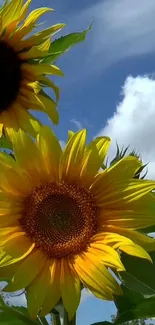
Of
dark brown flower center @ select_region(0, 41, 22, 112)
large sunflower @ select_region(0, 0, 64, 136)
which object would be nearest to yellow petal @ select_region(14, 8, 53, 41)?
large sunflower @ select_region(0, 0, 64, 136)

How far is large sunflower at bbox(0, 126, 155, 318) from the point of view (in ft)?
3.19

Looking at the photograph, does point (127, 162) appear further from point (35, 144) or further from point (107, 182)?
point (35, 144)

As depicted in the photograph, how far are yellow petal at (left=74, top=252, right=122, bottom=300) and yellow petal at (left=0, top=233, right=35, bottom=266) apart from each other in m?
0.08

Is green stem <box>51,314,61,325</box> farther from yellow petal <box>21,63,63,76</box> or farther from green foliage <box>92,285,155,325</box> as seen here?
yellow petal <box>21,63,63,76</box>

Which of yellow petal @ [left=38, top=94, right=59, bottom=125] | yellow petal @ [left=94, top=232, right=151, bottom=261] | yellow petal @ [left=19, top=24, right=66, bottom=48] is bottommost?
yellow petal @ [left=94, top=232, right=151, bottom=261]

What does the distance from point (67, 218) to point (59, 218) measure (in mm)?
21

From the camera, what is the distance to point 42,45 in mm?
1610

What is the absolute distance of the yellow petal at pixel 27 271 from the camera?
967 mm

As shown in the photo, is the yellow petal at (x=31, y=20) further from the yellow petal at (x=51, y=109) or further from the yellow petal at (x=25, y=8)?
the yellow petal at (x=51, y=109)

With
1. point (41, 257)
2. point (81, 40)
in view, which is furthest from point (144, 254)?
point (81, 40)

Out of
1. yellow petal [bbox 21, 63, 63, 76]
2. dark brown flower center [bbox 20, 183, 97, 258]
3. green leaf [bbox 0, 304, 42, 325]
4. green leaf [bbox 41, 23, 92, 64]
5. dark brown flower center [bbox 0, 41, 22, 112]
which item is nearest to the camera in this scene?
dark brown flower center [bbox 20, 183, 97, 258]

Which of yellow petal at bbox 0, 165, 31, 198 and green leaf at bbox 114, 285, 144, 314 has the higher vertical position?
yellow petal at bbox 0, 165, 31, 198

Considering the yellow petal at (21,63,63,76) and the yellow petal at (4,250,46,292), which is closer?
the yellow petal at (4,250,46,292)

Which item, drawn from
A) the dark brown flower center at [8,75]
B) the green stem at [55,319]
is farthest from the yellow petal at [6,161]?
the dark brown flower center at [8,75]
